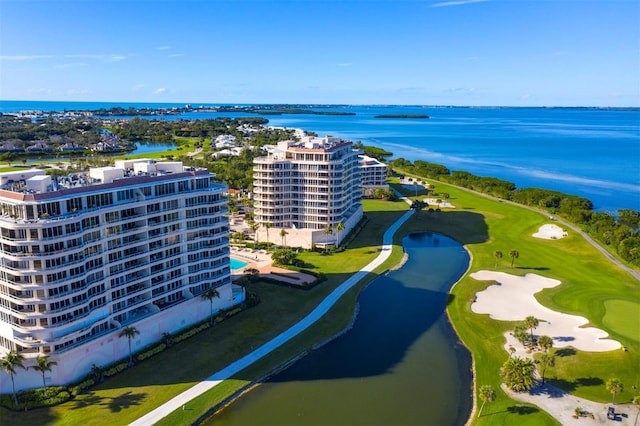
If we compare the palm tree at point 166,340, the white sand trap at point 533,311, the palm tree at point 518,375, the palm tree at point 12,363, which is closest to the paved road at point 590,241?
the white sand trap at point 533,311

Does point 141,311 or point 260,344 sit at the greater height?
point 141,311

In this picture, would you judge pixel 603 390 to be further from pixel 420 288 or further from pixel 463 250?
pixel 463 250

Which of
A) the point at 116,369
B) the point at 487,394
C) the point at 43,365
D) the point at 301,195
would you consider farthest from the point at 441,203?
the point at 43,365

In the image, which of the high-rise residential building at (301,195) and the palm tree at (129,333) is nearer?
the palm tree at (129,333)

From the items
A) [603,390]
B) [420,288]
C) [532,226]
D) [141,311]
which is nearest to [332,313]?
[420,288]

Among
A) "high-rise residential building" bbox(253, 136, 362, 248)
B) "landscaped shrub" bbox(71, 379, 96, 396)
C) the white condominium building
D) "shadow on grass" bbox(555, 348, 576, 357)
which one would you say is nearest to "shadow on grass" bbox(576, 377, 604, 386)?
"shadow on grass" bbox(555, 348, 576, 357)

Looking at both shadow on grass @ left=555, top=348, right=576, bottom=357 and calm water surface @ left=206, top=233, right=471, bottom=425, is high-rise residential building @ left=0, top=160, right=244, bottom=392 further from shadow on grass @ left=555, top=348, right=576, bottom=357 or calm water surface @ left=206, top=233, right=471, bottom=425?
shadow on grass @ left=555, top=348, right=576, bottom=357

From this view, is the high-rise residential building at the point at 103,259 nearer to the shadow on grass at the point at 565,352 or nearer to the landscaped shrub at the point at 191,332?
the landscaped shrub at the point at 191,332
